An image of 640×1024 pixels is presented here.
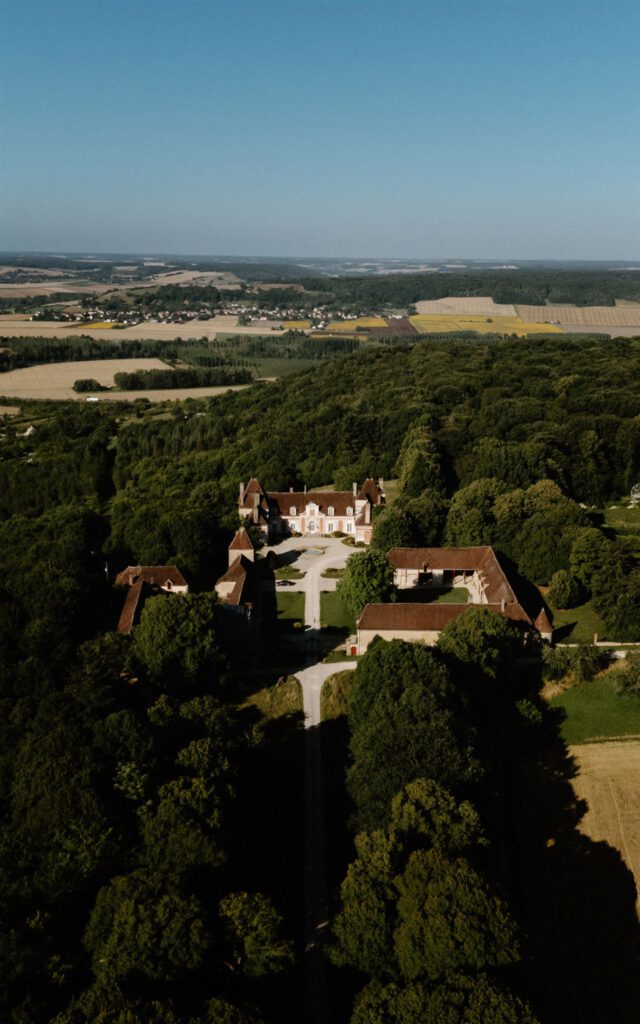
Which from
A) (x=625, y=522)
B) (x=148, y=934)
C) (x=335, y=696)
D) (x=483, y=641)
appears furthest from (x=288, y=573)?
(x=148, y=934)

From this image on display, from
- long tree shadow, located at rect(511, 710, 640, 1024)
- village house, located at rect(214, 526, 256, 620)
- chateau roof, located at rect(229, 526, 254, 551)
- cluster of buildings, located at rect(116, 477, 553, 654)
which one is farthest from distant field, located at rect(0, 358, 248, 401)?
long tree shadow, located at rect(511, 710, 640, 1024)

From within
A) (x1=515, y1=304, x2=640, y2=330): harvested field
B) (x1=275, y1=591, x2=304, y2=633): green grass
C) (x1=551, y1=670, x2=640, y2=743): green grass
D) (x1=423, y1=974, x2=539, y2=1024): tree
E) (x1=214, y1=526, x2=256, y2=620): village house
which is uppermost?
(x1=515, y1=304, x2=640, y2=330): harvested field

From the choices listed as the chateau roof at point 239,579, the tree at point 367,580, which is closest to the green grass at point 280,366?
the chateau roof at point 239,579

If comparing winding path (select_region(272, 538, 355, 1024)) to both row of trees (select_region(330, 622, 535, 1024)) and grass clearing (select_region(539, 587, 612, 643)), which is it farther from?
grass clearing (select_region(539, 587, 612, 643))

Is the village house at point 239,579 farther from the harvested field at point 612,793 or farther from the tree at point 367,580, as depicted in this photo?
the harvested field at point 612,793

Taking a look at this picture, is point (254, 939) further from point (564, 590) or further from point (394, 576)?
point (564, 590)

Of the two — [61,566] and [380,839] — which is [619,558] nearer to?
[380,839]
